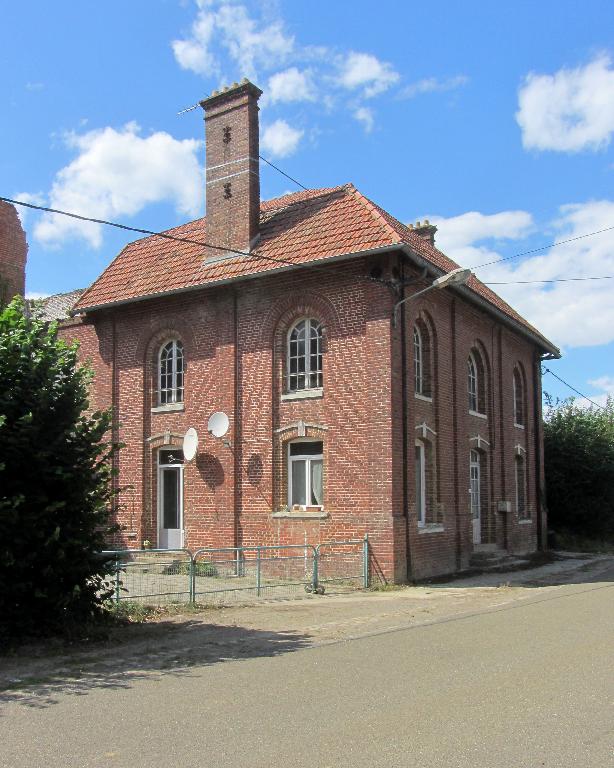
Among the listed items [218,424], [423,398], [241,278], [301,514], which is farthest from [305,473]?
[241,278]

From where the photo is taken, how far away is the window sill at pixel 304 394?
688 inches

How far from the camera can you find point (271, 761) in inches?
205

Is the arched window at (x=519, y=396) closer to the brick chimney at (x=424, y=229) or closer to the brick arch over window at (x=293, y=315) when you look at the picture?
the brick chimney at (x=424, y=229)

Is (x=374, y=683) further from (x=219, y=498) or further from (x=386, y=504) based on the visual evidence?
(x=219, y=498)

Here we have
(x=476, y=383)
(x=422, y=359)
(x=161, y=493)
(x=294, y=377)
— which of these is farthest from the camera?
(x=476, y=383)

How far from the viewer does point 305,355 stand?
18.0 meters

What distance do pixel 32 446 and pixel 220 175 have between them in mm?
11548

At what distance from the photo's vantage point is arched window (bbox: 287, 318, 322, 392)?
1780cm

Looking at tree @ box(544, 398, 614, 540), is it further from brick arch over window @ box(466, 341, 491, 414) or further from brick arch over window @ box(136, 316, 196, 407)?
brick arch over window @ box(136, 316, 196, 407)

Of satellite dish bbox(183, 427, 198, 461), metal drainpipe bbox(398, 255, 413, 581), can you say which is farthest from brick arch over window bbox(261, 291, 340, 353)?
satellite dish bbox(183, 427, 198, 461)

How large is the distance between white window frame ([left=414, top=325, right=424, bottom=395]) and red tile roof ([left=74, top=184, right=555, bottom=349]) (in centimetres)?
165

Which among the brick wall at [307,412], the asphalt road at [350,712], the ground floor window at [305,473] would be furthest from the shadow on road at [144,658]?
the ground floor window at [305,473]

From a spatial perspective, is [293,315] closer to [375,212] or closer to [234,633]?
[375,212]

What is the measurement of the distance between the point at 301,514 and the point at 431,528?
2980 millimetres
